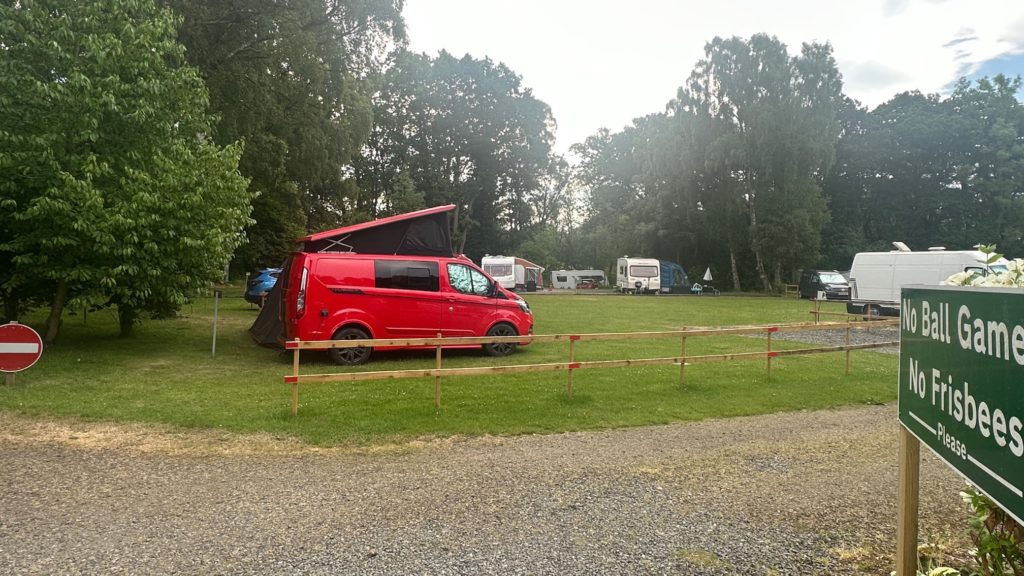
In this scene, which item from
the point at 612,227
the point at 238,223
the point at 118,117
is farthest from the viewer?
the point at 612,227

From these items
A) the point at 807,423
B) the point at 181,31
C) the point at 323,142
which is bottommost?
the point at 807,423

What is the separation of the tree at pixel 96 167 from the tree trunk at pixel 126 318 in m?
1.48

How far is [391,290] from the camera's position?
10.6 metres

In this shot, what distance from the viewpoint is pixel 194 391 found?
8125 millimetres

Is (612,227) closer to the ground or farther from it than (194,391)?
farther from it

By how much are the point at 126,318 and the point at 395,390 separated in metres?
7.90

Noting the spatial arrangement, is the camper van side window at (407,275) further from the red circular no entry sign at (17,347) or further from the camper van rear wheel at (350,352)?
the red circular no entry sign at (17,347)

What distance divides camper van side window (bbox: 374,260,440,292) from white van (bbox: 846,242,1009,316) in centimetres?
1501

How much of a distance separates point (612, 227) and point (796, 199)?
20.4 meters

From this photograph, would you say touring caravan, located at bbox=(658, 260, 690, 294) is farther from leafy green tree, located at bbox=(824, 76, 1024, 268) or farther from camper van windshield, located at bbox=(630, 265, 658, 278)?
leafy green tree, located at bbox=(824, 76, 1024, 268)

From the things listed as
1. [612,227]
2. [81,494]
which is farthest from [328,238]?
[612,227]

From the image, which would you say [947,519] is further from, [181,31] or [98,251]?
[181,31]

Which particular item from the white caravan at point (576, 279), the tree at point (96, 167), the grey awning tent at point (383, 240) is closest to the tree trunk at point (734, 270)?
the white caravan at point (576, 279)

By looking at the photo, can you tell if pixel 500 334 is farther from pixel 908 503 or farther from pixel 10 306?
pixel 908 503
